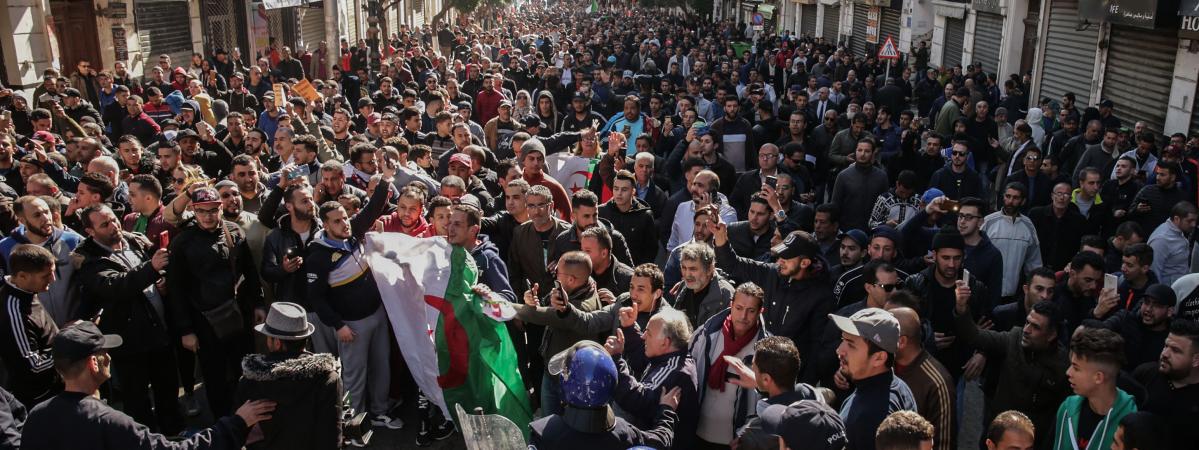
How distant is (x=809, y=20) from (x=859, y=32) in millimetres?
8538

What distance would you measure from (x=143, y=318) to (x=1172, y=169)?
793 cm

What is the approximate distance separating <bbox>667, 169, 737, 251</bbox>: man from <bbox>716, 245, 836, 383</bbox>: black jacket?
148cm

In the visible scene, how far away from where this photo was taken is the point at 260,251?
6426mm

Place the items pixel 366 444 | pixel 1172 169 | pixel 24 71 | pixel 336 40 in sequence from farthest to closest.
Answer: pixel 336 40 → pixel 24 71 → pixel 1172 169 → pixel 366 444

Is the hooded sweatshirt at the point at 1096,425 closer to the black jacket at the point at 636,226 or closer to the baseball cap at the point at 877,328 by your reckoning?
the baseball cap at the point at 877,328

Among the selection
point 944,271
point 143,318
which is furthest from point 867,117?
point 143,318

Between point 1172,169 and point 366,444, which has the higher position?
point 1172,169

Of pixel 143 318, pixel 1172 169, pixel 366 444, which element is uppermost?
pixel 1172 169

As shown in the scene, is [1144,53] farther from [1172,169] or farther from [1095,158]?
[1172,169]

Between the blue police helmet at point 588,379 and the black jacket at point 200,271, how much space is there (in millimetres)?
3082

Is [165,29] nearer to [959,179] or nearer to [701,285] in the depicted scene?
[959,179]

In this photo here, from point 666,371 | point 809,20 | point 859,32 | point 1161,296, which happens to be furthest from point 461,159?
point 809,20

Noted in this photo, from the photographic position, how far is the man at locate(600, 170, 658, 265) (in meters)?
7.37

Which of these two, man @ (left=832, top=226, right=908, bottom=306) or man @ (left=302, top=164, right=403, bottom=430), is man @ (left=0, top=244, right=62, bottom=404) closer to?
man @ (left=302, top=164, right=403, bottom=430)
